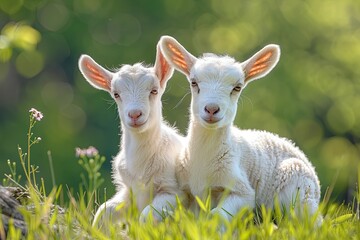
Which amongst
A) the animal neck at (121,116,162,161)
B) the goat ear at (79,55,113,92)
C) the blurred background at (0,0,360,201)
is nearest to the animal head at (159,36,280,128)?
the animal neck at (121,116,162,161)

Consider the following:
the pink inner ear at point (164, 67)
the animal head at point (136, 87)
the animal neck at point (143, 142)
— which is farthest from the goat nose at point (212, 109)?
the pink inner ear at point (164, 67)

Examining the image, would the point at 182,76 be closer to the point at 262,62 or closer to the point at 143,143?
the point at 262,62

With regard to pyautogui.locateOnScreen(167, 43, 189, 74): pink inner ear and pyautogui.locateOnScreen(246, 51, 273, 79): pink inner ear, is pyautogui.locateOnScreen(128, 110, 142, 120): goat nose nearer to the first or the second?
pyautogui.locateOnScreen(167, 43, 189, 74): pink inner ear

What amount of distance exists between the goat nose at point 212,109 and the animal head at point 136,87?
0.49 metres

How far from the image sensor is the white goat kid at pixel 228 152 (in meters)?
6.79

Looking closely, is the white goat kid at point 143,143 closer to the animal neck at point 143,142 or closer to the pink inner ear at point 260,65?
the animal neck at point 143,142

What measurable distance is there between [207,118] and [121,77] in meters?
0.88

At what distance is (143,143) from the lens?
7145mm

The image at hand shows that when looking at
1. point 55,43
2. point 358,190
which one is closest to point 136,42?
point 55,43

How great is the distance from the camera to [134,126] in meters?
6.87

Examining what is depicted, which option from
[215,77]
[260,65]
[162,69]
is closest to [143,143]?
[162,69]

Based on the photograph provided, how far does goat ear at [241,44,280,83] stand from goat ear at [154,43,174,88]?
548 mm

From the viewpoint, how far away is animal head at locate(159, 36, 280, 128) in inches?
263

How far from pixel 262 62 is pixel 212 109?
911 mm
